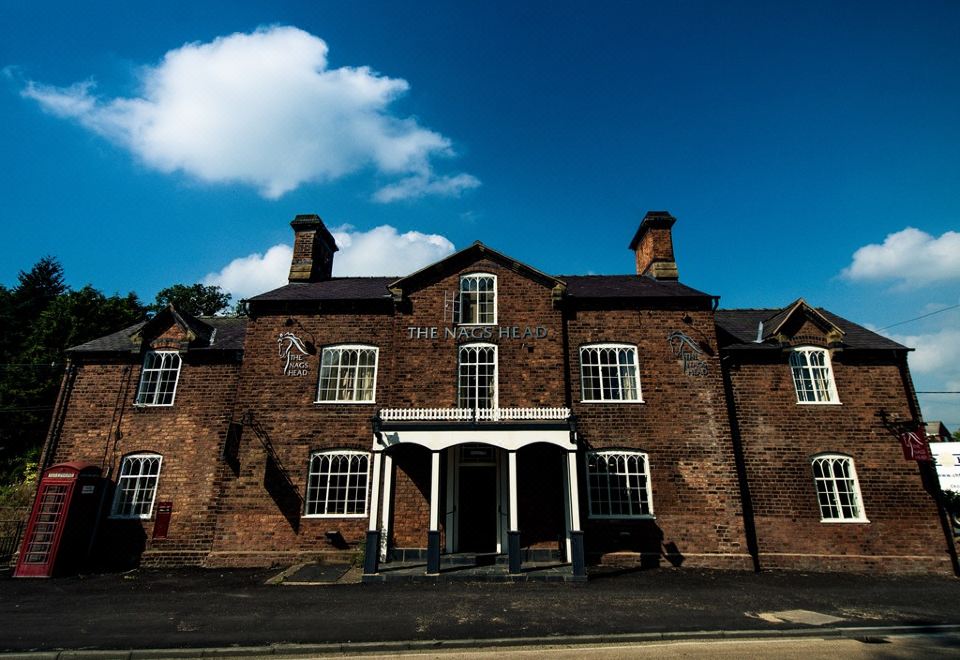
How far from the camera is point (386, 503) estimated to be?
13195 millimetres

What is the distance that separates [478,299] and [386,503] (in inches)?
278

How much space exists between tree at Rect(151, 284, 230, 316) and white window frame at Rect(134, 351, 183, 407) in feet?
99.2

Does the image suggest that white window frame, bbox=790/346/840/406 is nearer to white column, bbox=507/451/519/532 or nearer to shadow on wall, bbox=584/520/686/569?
shadow on wall, bbox=584/520/686/569

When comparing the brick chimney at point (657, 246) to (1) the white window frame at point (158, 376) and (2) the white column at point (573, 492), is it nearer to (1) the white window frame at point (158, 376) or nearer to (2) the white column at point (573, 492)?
(2) the white column at point (573, 492)

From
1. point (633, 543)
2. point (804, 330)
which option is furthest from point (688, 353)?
point (633, 543)

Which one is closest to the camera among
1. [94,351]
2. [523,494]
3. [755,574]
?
[755,574]

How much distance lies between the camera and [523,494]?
1403cm

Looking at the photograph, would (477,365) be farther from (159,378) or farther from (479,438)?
(159,378)

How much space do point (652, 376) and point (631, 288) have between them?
353 centimetres

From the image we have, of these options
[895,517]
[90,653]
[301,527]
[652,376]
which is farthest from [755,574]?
[90,653]

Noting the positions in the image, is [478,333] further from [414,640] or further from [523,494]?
[414,640]

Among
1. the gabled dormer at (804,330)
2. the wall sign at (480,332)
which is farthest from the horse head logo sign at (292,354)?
the gabled dormer at (804,330)

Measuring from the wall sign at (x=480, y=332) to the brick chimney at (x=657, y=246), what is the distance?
6.57 m

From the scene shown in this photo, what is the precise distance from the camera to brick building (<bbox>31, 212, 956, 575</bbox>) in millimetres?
13820
